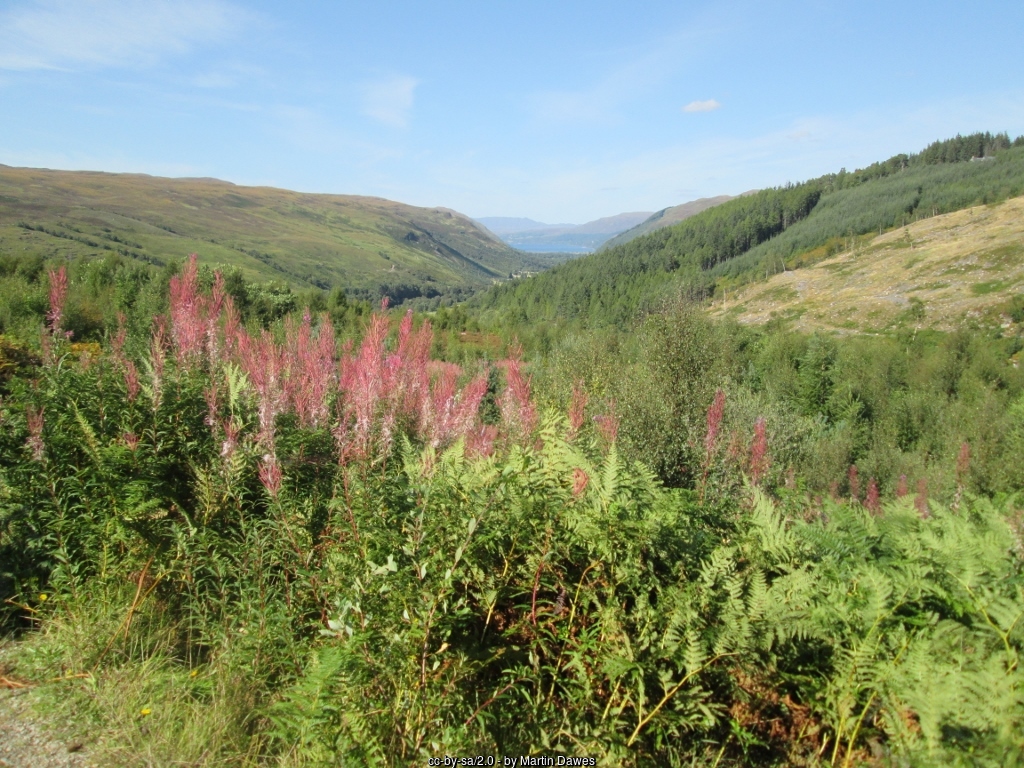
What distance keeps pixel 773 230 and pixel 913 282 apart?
220ft

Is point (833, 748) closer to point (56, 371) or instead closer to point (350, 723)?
point (350, 723)

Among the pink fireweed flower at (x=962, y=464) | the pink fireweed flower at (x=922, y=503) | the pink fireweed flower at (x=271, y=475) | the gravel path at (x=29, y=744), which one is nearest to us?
the gravel path at (x=29, y=744)

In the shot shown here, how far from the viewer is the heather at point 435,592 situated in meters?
2.06

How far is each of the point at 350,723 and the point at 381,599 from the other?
44 cm

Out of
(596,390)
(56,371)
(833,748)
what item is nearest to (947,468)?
(596,390)

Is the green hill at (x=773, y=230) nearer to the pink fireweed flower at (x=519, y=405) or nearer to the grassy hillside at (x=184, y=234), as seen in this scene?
the grassy hillside at (x=184, y=234)

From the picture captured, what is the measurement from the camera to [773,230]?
144 meters

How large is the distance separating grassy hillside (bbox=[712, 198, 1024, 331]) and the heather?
7824cm

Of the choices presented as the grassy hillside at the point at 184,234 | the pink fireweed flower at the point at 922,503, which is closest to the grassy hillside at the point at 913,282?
the pink fireweed flower at the point at 922,503

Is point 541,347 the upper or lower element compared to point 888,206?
lower

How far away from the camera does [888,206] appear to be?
403 ft

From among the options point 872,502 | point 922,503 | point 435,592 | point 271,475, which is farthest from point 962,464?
point 271,475

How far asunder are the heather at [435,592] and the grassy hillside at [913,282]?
3080 inches

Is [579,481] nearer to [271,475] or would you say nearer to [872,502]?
[271,475]
